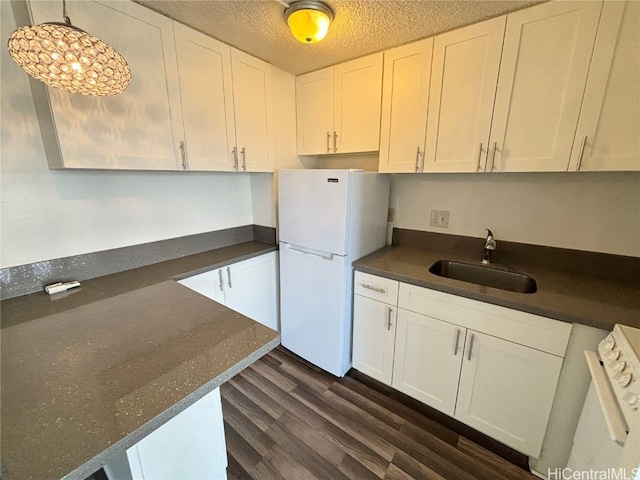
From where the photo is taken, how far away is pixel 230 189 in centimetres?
218

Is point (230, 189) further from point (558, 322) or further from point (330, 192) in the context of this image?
point (558, 322)

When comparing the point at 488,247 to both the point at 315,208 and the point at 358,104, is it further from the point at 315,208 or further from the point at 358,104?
the point at 358,104

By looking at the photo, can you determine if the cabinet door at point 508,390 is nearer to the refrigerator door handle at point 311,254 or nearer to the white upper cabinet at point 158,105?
the refrigerator door handle at point 311,254

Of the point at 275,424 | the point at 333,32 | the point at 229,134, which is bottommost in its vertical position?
the point at 275,424

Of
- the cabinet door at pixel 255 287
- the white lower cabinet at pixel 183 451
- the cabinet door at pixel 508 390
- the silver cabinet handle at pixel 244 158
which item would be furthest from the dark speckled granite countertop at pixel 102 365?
the cabinet door at pixel 508 390

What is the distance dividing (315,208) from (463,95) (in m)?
1.09

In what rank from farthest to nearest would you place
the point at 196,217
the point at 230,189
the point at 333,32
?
the point at 230,189, the point at 196,217, the point at 333,32

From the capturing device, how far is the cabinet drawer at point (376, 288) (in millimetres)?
1567

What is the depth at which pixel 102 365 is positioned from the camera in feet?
2.51

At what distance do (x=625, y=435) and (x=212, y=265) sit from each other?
1889 mm

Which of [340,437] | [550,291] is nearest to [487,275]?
[550,291]

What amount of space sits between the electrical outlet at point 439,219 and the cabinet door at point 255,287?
4.28 feet

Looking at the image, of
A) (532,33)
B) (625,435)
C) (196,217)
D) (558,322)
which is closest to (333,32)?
(532,33)

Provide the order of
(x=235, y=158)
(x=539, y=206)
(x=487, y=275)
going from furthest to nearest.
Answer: (x=235, y=158)
(x=487, y=275)
(x=539, y=206)
